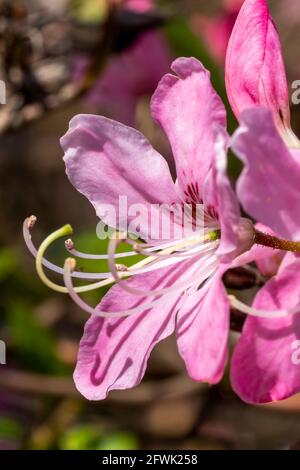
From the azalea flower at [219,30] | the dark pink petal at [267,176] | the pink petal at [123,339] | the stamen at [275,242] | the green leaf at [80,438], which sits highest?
the dark pink petal at [267,176]

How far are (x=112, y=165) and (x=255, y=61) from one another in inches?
5.8

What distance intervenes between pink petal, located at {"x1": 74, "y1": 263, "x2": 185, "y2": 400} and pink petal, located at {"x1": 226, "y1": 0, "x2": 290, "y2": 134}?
155 mm

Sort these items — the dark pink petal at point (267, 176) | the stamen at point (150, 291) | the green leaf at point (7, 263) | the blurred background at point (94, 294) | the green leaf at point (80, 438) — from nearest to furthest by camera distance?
the dark pink petal at point (267, 176), the stamen at point (150, 291), the blurred background at point (94, 294), the green leaf at point (80, 438), the green leaf at point (7, 263)

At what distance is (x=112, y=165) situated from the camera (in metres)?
0.79

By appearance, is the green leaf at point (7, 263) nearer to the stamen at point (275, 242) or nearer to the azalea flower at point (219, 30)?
the azalea flower at point (219, 30)

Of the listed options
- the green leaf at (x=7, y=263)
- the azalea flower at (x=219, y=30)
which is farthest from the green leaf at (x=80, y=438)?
the azalea flower at (x=219, y=30)

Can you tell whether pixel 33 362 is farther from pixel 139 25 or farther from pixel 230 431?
pixel 139 25

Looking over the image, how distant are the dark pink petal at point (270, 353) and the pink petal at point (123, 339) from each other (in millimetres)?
64

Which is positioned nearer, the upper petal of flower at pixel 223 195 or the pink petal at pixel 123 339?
the upper petal of flower at pixel 223 195

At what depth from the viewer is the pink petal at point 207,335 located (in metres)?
0.67

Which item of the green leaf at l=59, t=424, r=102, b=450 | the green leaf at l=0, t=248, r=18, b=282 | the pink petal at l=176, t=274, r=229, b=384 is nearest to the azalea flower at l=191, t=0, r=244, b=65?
the green leaf at l=0, t=248, r=18, b=282

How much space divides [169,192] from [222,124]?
13cm

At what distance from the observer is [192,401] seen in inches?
63.4
